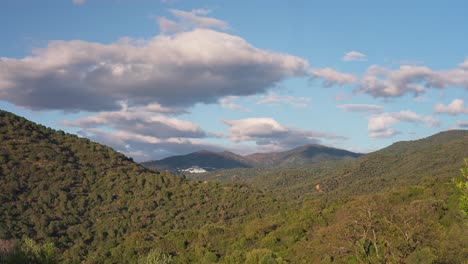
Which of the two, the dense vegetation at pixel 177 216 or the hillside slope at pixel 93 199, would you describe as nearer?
the dense vegetation at pixel 177 216

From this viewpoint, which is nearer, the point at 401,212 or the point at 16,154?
the point at 401,212

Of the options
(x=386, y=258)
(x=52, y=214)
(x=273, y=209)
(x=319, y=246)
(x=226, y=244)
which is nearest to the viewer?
(x=386, y=258)

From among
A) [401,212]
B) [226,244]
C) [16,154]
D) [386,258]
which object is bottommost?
[226,244]

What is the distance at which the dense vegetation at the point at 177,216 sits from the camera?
44.4m

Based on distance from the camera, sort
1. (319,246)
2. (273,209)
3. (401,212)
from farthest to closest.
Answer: (273,209)
(319,246)
(401,212)

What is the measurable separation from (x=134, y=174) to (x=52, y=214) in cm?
3578

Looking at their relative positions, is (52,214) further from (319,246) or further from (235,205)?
(319,246)

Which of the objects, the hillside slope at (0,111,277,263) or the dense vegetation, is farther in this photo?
the hillside slope at (0,111,277,263)

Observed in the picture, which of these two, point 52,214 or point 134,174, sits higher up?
point 134,174

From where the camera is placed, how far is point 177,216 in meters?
119

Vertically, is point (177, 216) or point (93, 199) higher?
point (93, 199)

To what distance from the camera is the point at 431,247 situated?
40031mm

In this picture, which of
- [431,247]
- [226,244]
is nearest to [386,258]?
[431,247]

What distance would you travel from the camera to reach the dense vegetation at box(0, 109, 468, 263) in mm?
44406
